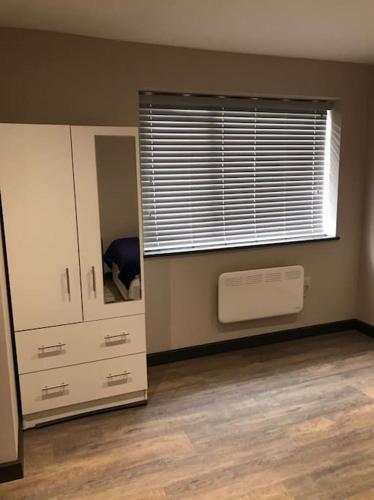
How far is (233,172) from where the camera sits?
3.34m

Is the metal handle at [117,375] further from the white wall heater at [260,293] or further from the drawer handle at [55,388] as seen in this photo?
the white wall heater at [260,293]

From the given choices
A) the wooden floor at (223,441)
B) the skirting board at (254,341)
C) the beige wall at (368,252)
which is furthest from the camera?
the beige wall at (368,252)

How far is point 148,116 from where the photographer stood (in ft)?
9.92

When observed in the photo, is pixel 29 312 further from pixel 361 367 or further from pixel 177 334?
pixel 361 367

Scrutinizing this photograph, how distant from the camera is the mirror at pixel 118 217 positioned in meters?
2.37

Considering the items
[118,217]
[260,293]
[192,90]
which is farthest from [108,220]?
[260,293]

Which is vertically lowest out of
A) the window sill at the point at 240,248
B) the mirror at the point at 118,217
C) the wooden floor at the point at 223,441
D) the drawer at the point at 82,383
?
the wooden floor at the point at 223,441

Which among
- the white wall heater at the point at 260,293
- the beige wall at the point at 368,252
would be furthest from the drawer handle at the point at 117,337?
the beige wall at the point at 368,252

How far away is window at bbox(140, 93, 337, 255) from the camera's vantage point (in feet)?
10.2

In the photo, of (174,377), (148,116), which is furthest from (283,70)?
(174,377)

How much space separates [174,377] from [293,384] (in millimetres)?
857

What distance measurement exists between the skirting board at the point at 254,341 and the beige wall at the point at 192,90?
57 mm

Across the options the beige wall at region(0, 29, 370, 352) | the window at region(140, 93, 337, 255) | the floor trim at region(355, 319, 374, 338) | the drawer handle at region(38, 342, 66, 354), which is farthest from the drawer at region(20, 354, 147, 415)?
the floor trim at region(355, 319, 374, 338)

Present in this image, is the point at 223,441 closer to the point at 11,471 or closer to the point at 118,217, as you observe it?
the point at 11,471
